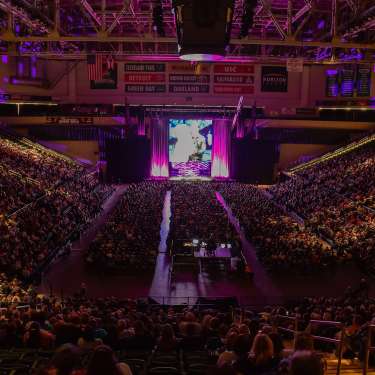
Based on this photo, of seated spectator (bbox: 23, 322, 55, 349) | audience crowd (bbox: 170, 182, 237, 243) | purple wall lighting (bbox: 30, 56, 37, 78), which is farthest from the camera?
purple wall lighting (bbox: 30, 56, 37, 78)

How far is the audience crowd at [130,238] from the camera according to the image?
51.6ft

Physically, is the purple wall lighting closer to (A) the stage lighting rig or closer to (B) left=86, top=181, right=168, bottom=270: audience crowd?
(B) left=86, top=181, right=168, bottom=270: audience crowd

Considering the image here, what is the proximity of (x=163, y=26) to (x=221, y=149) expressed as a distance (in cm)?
2532

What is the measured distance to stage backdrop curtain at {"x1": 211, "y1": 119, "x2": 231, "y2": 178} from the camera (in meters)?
39.1

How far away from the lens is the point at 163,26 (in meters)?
14.6

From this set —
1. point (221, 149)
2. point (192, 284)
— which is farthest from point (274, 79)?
point (192, 284)

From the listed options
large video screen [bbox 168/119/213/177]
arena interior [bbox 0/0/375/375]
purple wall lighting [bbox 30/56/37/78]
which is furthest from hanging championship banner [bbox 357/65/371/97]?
purple wall lighting [bbox 30/56/37/78]

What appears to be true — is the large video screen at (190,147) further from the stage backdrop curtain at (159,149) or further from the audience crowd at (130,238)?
the audience crowd at (130,238)

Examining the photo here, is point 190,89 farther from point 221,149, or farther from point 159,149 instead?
point 221,149

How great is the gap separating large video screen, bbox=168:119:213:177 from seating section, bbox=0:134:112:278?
8.90 metres

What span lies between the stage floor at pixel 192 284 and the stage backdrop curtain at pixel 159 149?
75.1ft

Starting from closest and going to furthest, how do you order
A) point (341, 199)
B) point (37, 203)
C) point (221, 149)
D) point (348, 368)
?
point (348, 368)
point (37, 203)
point (341, 199)
point (221, 149)

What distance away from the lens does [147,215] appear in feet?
72.1

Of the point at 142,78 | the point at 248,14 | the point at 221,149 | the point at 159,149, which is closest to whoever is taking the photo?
the point at 248,14
